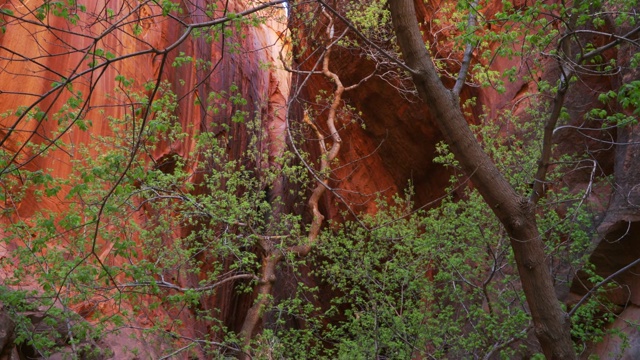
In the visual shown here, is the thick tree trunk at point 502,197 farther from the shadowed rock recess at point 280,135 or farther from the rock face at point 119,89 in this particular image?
the rock face at point 119,89

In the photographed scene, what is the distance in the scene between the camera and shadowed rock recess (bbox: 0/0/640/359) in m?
10.5

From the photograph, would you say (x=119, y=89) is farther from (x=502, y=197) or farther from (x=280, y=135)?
(x=502, y=197)

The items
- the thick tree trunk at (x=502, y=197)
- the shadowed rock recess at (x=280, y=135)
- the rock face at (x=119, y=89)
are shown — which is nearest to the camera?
the thick tree trunk at (x=502, y=197)

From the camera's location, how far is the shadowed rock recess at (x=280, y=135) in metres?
10.5

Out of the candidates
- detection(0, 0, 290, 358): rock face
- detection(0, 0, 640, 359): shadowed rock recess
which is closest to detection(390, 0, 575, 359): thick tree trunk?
detection(0, 0, 640, 359): shadowed rock recess

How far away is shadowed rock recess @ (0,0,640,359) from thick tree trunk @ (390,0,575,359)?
16.0ft

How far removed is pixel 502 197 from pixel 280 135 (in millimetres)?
11416

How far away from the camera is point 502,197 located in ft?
→ 15.5

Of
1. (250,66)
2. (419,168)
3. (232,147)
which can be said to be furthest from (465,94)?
(250,66)

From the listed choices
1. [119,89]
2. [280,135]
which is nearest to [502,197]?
[119,89]

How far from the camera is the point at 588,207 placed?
10875mm

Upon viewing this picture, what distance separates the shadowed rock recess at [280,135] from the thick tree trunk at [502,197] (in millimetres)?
4890

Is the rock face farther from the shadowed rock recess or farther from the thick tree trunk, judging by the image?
the thick tree trunk

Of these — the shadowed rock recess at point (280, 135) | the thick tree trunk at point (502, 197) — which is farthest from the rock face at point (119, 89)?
the thick tree trunk at point (502, 197)
